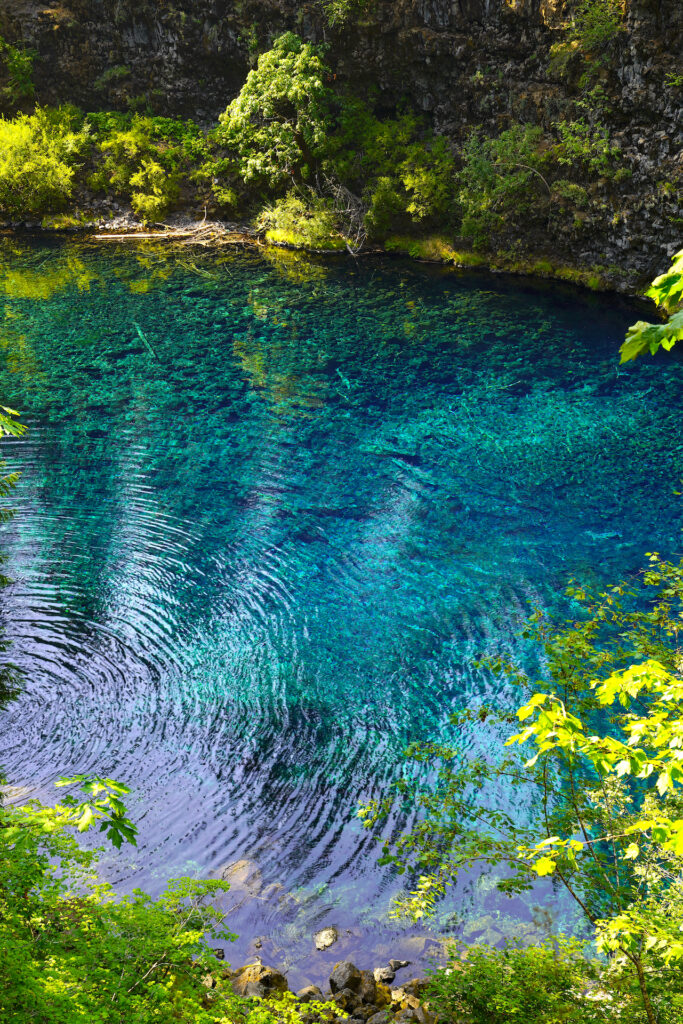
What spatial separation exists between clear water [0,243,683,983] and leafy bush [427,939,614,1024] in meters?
2.06

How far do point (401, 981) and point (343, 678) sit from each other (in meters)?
5.00

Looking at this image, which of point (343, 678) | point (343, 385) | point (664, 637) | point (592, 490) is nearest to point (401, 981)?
point (343, 678)

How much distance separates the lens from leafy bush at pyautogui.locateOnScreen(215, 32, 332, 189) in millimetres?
33531

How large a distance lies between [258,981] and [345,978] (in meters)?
0.82

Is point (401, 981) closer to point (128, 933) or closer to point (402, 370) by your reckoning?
point (128, 933)

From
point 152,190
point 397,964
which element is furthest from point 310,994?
point 152,190

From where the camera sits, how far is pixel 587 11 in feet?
91.5

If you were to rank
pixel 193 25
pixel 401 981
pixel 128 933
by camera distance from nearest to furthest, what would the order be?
pixel 128 933
pixel 401 981
pixel 193 25

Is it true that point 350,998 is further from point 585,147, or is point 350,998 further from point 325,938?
point 585,147

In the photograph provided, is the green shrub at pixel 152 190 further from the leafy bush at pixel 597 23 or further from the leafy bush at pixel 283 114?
the leafy bush at pixel 597 23

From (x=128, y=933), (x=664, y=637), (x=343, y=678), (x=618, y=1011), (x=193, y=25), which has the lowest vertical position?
(x=343, y=678)

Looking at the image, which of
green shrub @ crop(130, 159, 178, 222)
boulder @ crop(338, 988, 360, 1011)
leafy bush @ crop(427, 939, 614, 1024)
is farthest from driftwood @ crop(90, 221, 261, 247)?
leafy bush @ crop(427, 939, 614, 1024)

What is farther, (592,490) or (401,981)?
(592,490)

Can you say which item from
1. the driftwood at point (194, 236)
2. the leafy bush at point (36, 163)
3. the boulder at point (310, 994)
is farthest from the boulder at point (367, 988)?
the leafy bush at point (36, 163)
